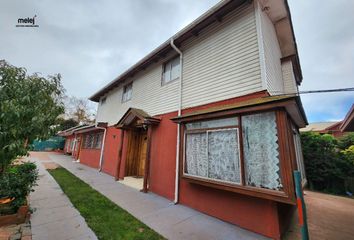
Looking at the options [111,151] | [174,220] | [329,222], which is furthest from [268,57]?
[111,151]

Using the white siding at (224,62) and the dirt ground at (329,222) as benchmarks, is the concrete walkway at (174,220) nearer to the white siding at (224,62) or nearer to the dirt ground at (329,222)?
the dirt ground at (329,222)

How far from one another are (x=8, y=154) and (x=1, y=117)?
0.84m

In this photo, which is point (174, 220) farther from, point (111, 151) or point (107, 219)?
point (111, 151)

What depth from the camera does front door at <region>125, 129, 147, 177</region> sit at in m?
8.73

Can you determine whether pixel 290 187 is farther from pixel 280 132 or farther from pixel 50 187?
pixel 50 187

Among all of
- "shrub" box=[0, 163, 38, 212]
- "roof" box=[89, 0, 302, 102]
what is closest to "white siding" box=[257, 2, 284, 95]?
"roof" box=[89, 0, 302, 102]

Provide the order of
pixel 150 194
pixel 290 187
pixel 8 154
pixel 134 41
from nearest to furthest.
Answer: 1. pixel 290 187
2. pixel 8 154
3. pixel 150 194
4. pixel 134 41

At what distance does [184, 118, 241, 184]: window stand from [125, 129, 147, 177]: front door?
14.9ft

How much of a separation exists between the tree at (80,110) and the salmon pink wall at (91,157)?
64.1ft

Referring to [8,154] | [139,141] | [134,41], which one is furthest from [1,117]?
[134,41]

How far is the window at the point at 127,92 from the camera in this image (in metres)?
9.61

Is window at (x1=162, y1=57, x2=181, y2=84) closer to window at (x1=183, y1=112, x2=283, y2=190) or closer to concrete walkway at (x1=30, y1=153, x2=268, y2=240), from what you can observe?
window at (x1=183, y1=112, x2=283, y2=190)

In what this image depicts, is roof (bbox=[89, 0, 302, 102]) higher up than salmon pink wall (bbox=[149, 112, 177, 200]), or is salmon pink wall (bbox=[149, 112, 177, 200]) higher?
roof (bbox=[89, 0, 302, 102])

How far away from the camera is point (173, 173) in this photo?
5.69 m
